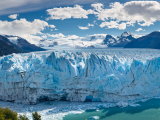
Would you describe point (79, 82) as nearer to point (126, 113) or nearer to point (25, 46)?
point (126, 113)

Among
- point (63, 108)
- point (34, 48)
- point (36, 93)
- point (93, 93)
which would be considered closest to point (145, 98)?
point (93, 93)

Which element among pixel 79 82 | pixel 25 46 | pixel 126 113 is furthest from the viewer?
pixel 25 46

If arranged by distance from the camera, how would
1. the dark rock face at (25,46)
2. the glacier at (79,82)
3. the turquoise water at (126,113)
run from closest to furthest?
the turquoise water at (126,113)
the glacier at (79,82)
the dark rock face at (25,46)

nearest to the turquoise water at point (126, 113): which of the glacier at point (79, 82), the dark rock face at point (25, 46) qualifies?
the glacier at point (79, 82)

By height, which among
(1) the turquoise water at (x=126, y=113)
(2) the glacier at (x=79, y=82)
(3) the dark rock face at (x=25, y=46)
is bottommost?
(1) the turquoise water at (x=126, y=113)

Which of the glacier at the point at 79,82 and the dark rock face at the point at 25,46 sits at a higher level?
the dark rock face at the point at 25,46

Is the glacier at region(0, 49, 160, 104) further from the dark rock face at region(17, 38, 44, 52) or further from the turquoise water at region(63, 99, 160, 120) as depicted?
the dark rock face at region(17, 38, 44, 52)

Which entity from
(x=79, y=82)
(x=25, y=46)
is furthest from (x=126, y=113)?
(x=25, y=46)

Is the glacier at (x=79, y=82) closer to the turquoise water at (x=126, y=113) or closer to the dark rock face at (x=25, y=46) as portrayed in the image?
the turquoise water at (x=126, y=113)
